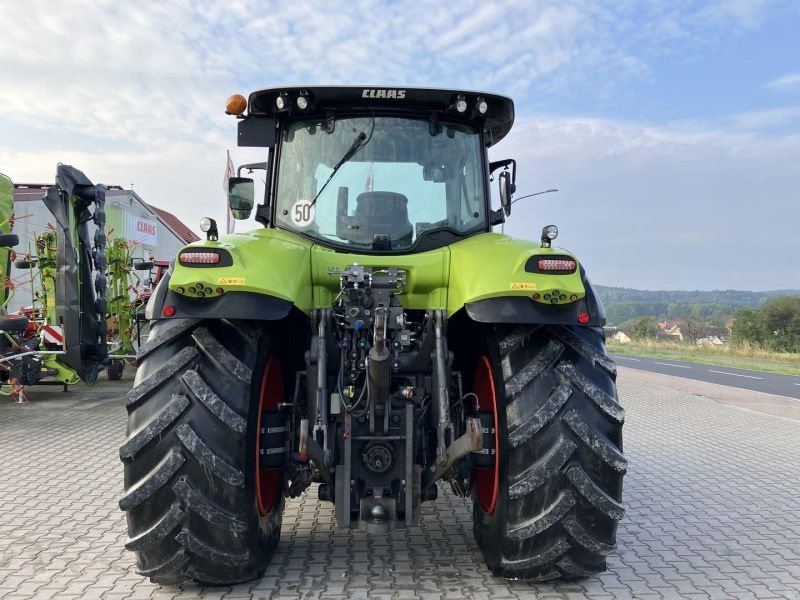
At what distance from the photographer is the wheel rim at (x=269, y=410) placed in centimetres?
352

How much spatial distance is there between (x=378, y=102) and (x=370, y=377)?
68.0 inches

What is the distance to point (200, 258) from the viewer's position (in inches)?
125

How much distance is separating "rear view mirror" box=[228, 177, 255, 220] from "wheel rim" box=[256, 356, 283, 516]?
4.33ft

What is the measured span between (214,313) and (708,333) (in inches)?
2247

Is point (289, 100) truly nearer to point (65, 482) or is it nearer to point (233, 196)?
point (233, 196)

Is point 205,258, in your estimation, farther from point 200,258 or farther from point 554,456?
point 554,456

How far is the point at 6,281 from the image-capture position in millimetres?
9055

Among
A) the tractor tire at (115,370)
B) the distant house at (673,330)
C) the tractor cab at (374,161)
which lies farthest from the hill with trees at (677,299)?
the tractor cab at (374,161)

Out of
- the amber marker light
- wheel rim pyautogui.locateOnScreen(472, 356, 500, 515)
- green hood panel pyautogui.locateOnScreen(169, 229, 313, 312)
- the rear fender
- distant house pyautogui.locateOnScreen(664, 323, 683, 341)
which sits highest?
the amber marker light

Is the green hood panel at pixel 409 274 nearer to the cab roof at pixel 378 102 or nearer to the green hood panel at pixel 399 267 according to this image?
the green hood panel at pixel 399 267

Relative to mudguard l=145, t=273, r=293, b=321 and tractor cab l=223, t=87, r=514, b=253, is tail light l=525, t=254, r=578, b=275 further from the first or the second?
mudguard l=145, t=273, r=293, b=321

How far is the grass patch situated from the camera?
26.3m

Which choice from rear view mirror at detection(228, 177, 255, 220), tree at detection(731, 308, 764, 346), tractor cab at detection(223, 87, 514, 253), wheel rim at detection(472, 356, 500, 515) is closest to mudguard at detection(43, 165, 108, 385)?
rear view mirror at detection(228, 177, 255, 220)

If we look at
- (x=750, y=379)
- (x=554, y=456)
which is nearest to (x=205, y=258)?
(x=554, y=456)
